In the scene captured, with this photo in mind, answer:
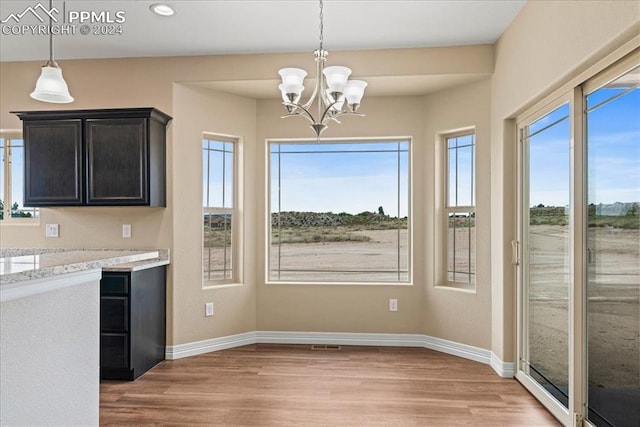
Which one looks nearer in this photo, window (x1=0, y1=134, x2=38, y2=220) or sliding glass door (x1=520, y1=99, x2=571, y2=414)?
sliding glass door (x1=520, y1=99, x2=571, y2=414)

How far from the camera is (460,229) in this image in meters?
4.25

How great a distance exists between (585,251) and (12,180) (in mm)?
4916

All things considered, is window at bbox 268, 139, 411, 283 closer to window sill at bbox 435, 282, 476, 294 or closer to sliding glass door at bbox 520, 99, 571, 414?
window sill at bbox 435, 282, 476, 294

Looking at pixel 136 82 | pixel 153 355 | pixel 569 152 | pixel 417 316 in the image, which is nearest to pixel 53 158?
pixel 136 82

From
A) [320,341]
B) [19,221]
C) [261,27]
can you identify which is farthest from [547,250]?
[19,221]

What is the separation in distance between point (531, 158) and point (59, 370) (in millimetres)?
3206

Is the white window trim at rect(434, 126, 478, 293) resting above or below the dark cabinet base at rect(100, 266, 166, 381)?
above

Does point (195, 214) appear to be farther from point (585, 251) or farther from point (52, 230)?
point (585, 251)

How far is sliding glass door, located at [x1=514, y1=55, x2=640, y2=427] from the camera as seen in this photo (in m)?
2.10

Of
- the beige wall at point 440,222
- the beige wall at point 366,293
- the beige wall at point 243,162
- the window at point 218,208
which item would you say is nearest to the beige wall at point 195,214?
the beige wall at point 243,162

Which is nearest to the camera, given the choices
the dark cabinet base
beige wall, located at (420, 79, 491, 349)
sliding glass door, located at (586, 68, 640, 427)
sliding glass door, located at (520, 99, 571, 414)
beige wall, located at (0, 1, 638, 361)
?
sliding glass door, located at (586, 68, 640, 427)

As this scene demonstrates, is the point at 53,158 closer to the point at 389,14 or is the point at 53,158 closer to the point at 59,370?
the point at 59,370

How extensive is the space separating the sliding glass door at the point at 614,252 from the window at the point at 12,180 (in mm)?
4700

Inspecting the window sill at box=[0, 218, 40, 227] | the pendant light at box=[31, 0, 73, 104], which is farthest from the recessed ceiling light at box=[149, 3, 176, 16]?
the window sill at box=[0, 218, 40, 227]
